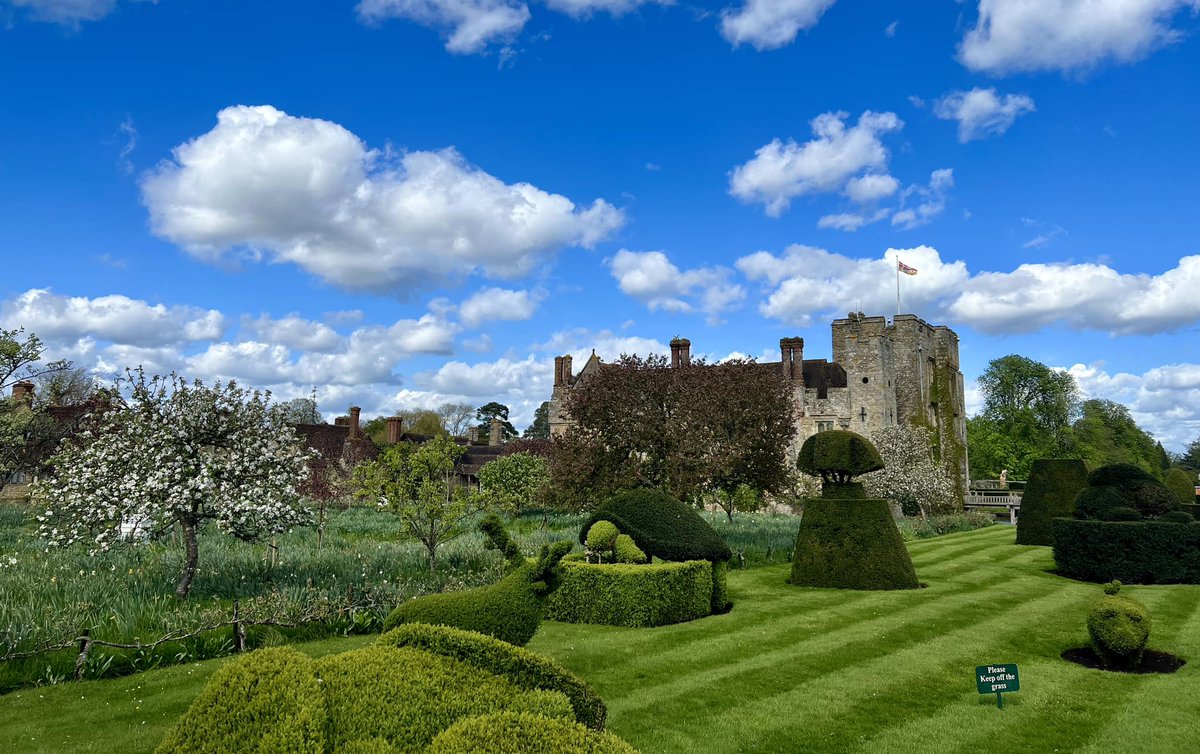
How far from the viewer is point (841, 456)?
17859mm

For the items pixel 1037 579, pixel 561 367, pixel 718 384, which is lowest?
pixel 1037 579

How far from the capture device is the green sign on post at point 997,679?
28.0 ft

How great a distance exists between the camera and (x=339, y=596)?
12211 millimetres

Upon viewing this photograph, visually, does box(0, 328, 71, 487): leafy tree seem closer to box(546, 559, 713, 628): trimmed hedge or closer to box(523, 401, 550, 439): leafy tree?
box(546, 559, 713, 628): trimmed hedge

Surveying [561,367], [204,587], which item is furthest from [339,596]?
[561,367]

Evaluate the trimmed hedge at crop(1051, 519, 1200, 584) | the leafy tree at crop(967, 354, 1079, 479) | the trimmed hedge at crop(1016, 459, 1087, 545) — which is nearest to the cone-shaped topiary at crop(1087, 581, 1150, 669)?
the trimmed hedge at crop(1051, 519, 1200, 584)

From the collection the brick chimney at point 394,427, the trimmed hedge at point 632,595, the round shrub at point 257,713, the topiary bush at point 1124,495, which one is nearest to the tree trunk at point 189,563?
the trimmed hedge at point 632,595

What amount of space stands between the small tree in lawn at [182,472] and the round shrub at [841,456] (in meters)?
12.1

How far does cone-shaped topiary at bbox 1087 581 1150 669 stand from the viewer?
34.4ft

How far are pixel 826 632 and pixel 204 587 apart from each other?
11.1 metres

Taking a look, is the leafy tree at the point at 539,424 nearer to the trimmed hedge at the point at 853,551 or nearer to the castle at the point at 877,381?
the castle at the point at 877,381

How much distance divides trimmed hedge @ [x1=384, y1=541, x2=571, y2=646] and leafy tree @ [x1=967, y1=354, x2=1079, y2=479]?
66.4 m

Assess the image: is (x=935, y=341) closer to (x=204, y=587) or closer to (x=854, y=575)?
(x=854, y=575)

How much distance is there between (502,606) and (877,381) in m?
46.9
